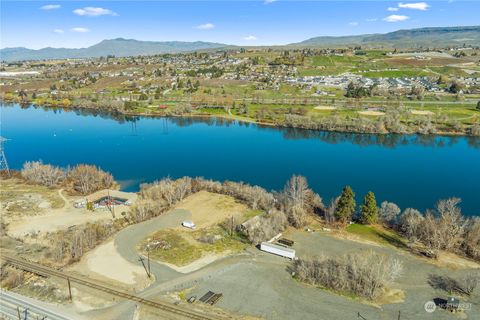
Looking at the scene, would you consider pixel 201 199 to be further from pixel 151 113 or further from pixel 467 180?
pixel 151 113

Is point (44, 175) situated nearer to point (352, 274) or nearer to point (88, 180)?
point (88, 180)

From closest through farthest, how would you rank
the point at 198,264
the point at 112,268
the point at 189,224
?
the point at 112,268 < the point at 198,264 < the point at 189,224

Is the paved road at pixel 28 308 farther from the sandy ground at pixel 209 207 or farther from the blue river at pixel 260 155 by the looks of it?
the blue river at pixel 260 155

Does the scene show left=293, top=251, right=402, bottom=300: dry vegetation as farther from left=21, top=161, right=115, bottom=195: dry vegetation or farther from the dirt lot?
left=21, top=161, right=115, bottom=195: dry vegetation

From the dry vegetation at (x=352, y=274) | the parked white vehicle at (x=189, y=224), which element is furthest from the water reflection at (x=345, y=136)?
the dry vegetation at (x=352, y=274)

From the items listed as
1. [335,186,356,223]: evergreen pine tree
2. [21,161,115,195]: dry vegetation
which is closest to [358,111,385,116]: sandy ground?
[335,186,356,223]: evergreen pine tree

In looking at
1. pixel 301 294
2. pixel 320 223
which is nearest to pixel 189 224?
pixel 320 223

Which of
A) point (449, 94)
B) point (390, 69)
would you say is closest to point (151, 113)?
point (449, 94)
